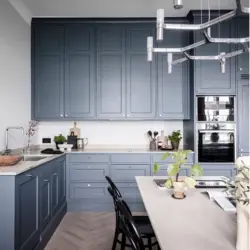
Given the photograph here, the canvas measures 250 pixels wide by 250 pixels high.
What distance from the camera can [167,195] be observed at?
6.12ft

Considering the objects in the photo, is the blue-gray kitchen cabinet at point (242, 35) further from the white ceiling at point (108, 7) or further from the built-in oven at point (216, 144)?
the built-in oven at point (216, 144)

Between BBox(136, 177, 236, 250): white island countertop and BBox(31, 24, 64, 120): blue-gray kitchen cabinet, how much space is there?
2.60 m

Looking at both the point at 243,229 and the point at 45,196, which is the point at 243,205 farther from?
the point at 45,196

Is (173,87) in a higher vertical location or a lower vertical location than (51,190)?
higher

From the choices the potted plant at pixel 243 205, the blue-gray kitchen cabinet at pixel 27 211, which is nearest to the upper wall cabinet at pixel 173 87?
the blue-gray kitchen cabinet at pixel 27 211

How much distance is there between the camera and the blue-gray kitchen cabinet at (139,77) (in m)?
4.05

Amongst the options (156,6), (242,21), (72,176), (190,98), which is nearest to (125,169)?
(72,176)

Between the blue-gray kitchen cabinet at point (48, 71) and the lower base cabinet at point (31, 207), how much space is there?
1.02 metres

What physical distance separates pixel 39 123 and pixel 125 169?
1663 mm

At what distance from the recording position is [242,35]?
3.79 meters

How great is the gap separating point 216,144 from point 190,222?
97.3 inches

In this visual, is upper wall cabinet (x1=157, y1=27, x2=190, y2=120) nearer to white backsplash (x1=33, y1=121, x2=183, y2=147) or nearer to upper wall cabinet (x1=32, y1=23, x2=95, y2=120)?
white backsplash (x1=33, y1=121, x2=183, y2=147)

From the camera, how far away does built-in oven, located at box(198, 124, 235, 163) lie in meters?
3.63

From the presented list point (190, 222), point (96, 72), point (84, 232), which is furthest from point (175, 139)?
point (190, 222)
